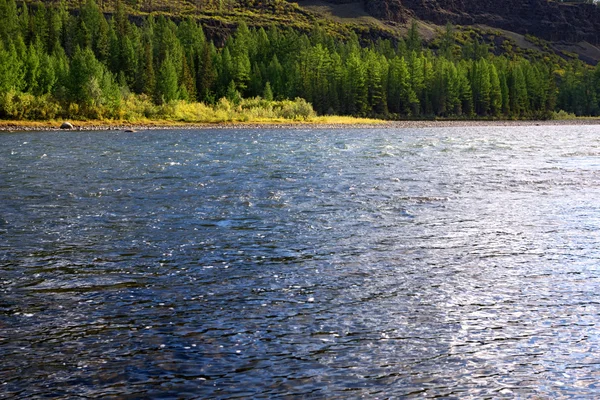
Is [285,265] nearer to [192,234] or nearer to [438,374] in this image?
[192,234]

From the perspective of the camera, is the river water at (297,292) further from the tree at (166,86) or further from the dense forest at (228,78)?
the tree at (166,86)

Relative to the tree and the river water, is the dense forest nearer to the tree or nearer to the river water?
the tree

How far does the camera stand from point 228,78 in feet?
436

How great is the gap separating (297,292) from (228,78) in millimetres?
124858

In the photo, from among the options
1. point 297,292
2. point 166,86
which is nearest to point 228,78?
point 166,86

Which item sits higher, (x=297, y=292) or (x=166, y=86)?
(x=166, y=86)

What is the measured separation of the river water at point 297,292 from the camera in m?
7.88

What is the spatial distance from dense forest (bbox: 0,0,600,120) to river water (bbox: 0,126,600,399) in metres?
78.8

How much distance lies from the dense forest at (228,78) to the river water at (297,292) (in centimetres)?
7881

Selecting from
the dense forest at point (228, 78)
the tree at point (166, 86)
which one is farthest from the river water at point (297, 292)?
the tree at point (166, 86)

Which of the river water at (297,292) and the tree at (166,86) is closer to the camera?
the river water at (297,292)

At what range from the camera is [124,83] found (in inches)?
4350

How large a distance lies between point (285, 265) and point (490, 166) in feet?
80.4

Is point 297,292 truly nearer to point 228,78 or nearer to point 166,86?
point 166,86
